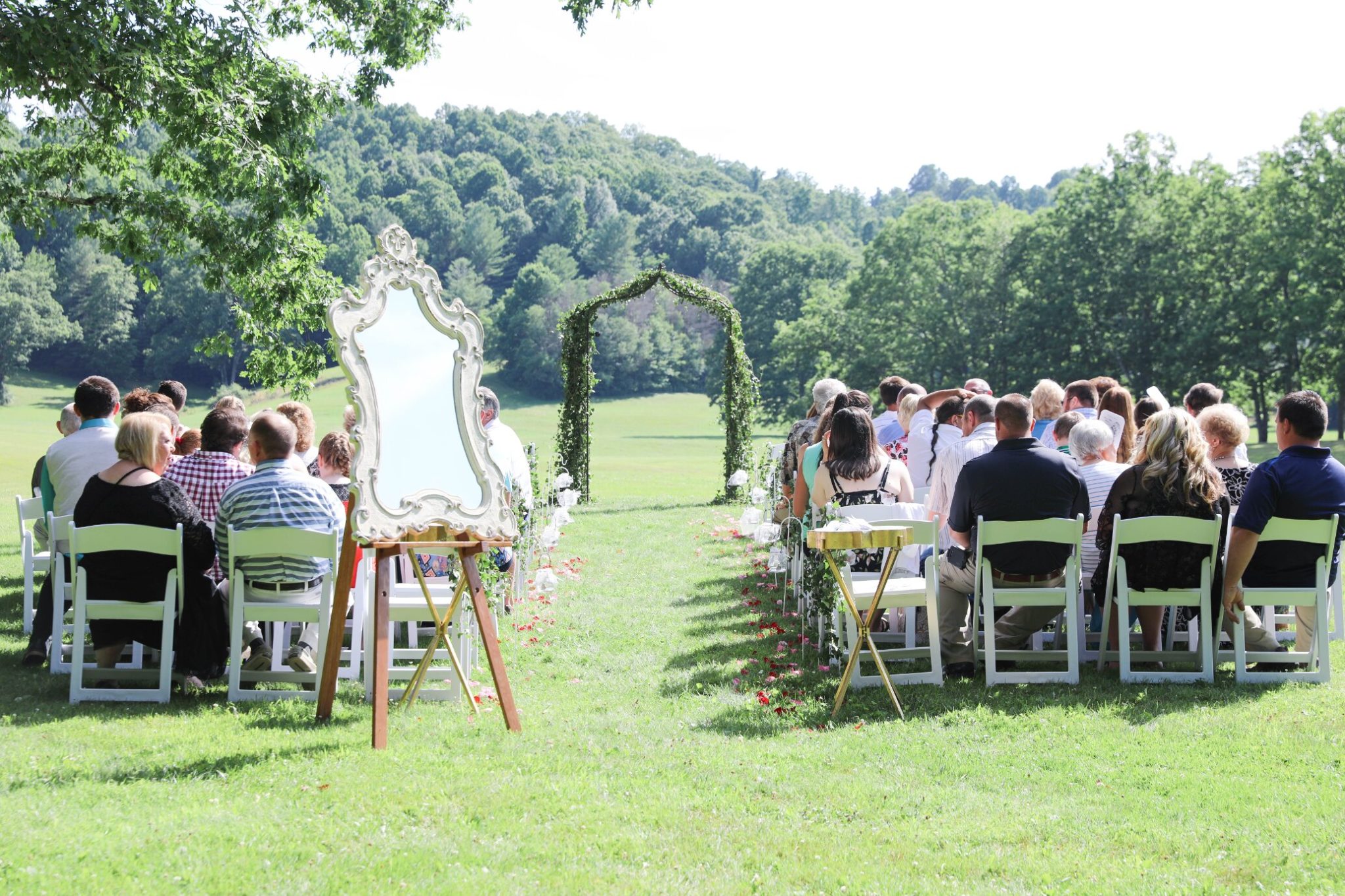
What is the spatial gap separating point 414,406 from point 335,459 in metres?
2.53

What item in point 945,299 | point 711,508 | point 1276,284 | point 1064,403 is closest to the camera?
point 1064,403

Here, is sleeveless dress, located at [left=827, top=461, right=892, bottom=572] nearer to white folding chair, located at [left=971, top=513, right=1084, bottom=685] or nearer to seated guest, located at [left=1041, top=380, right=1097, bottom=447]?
white folding chair, located at [left=971, top=513, right=1084, bottom=685]

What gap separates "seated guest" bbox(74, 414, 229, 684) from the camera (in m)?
7.00

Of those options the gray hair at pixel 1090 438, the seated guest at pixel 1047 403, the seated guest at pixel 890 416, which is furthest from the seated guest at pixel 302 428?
the seated guest at pixel 1047 403

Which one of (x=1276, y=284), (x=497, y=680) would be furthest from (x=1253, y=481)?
(x=1276, y=284)

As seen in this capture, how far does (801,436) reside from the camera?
11.4 m

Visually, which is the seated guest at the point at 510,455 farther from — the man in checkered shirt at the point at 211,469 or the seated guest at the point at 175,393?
the seated guest at the point at 175,393

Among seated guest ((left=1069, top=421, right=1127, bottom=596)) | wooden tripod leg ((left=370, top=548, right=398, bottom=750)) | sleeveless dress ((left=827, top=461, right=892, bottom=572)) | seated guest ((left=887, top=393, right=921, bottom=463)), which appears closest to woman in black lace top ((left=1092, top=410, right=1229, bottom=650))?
seated guest ((left=1069, top=421, right=1127, bottom=596))

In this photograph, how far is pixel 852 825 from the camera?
16.0 ft

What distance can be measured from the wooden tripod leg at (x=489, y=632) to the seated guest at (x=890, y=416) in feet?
17.8

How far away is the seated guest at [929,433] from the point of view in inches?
380

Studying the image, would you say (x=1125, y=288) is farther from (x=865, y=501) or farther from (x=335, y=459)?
(x=335, y=459)

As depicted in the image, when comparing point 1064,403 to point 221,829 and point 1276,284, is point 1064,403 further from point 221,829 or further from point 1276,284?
point 1276,284

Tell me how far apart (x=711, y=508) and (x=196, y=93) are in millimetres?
10416
